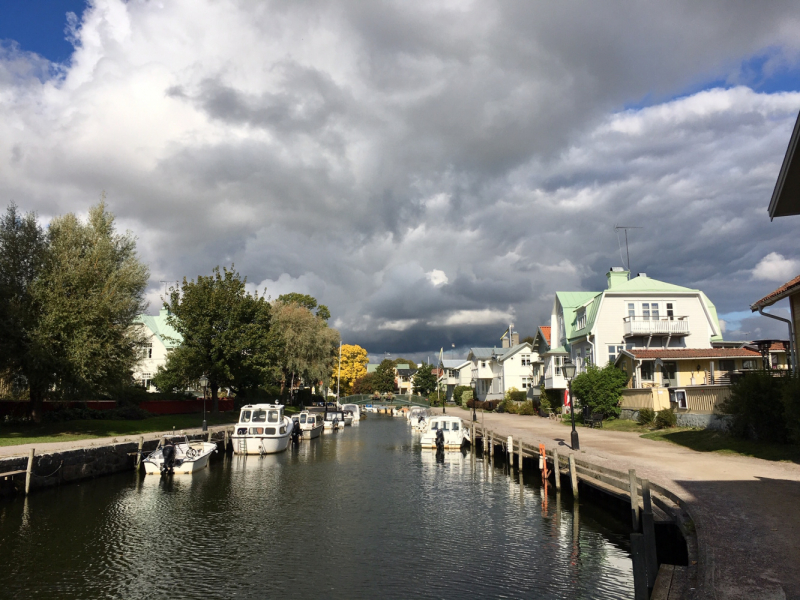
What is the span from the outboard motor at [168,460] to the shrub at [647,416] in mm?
25700

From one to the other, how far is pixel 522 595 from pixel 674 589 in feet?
13.2

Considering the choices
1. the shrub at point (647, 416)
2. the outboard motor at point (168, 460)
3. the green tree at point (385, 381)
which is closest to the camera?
the outboard motor at point (168, 460)

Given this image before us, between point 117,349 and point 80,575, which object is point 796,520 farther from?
point 117,349

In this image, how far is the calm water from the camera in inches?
493

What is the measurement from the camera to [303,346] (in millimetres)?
65875

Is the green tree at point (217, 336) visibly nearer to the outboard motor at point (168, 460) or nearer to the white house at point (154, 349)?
the white house at point (154, 349)

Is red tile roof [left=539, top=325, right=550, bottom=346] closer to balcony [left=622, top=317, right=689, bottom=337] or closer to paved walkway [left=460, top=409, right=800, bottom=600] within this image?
balcony [left=622, top=317, right=689, bottom=337]

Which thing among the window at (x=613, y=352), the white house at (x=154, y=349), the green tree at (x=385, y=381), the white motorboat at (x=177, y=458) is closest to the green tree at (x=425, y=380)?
the green tree at (x=385, y=381)

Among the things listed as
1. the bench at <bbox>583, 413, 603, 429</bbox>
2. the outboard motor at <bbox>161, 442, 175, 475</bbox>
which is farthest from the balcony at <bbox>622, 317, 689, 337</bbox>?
the outboard motor at <bbox>161, 442, 175, 475</bbox>

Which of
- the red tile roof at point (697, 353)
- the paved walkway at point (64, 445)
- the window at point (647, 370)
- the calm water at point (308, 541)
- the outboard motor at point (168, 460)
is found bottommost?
the calm water at point (308, 541)

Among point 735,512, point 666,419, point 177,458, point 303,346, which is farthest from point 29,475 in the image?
point 303,346

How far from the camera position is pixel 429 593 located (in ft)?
39.8

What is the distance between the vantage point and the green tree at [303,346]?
214 feet

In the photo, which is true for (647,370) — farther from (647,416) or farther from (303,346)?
(303,346)
